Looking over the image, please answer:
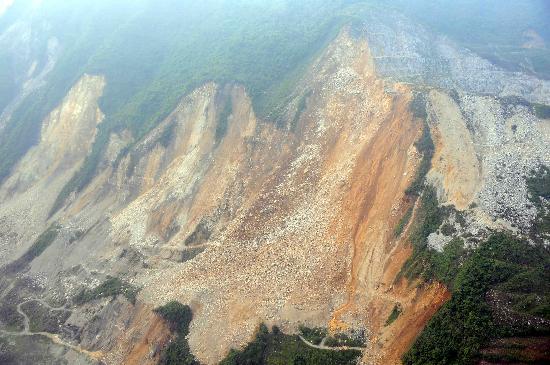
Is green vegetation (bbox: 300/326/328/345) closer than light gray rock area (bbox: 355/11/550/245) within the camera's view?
Yes

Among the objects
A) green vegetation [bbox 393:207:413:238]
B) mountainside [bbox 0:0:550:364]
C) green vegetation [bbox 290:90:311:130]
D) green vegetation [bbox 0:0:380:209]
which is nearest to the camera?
mountainside [bbox 0:0:550:364]

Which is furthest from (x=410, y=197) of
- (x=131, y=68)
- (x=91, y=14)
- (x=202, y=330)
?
(x=91, y=14)

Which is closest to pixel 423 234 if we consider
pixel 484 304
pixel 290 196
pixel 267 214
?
pixel 484 304

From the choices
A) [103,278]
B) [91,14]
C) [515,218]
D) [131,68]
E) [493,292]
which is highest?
[91,14]

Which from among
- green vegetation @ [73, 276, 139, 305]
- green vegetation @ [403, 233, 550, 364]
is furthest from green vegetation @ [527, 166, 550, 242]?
green vegetation @ [73, 276, 139, 305]

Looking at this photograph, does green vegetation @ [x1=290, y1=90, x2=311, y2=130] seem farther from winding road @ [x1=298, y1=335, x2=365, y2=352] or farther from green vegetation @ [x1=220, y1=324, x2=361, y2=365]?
winding road @ [x1=298, y1=335, x2=365, y2=352]

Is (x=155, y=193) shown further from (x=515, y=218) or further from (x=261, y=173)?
(x=515, y=218)
